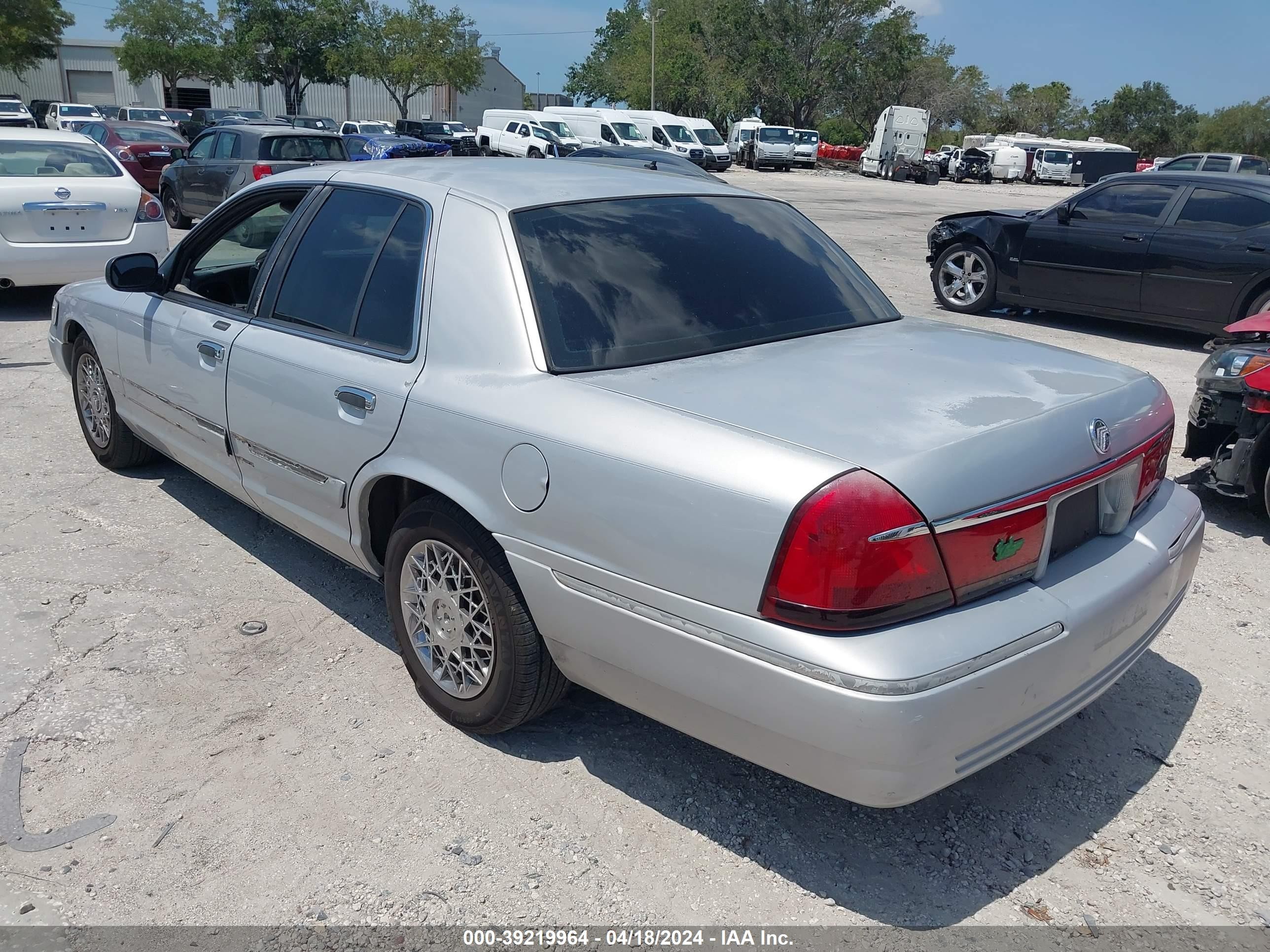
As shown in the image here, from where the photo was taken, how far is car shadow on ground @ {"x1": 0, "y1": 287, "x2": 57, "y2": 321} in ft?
32.3

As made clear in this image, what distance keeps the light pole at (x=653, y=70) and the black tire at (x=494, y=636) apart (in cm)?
6250

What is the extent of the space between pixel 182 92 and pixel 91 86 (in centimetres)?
549

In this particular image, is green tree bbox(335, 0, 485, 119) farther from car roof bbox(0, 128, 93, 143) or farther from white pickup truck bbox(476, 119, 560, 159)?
car roof bbox(0, 128, 93, 143)

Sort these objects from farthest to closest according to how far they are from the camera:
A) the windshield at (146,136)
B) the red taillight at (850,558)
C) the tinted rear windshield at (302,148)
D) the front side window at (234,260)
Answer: the windshield at (146,136) → the tinted rear windshield at (302,148) → the front side window at (234,260) → the red taillight at (850,558)

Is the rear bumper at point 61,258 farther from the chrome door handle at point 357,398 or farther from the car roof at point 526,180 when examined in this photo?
the chrome door handle at point 357,398

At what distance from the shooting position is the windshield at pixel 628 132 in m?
39.4

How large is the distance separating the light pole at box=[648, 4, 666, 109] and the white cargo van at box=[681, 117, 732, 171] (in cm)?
2004

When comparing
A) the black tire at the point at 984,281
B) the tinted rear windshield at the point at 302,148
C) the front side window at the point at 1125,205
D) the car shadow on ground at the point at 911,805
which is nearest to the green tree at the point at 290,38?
the tinted rear windshield at the point at 302,148

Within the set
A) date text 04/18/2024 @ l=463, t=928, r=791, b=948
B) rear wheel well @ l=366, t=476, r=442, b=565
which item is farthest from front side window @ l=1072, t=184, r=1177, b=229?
date text 04/18/2024 @ l=463, t=928, r=791, b=948

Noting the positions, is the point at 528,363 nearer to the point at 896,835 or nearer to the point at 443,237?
the point at 443,237

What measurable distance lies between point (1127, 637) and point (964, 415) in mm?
806

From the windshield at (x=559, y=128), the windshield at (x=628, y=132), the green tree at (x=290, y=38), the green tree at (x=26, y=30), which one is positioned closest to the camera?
the windshield at (x=559, y=128)

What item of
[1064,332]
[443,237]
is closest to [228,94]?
[1064,332]

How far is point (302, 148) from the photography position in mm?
14789
